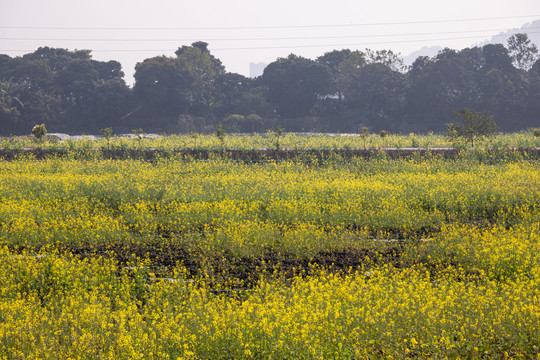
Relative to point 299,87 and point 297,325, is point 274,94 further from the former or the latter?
point 297,325

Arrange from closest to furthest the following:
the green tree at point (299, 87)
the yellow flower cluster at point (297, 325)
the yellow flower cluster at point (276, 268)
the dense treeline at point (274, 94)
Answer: the yellow flower cluster at point (297, 325) < the yellow flower cluster at point (276, 268) < the dense treeline at point (274, 94) < the green tree at point (299, 87)

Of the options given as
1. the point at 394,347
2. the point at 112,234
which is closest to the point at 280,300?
the point at 394,347

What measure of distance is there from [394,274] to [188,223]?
203 inches

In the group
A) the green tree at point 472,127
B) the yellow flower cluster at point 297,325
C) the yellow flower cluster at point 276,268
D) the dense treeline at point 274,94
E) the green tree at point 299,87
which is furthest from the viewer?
the green tree at point 299,87

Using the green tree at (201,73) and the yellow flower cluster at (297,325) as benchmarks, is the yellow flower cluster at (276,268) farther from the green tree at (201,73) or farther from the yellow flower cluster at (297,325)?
the green tree at (201,73)

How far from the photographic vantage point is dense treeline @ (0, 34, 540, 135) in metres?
47.9

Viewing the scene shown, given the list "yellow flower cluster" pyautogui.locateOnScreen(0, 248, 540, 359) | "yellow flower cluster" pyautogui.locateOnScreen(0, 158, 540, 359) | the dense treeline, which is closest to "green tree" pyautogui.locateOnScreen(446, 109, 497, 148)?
"yellow flower cluster" pyautogui.locateOnScreen(0, 158, 540, 359)

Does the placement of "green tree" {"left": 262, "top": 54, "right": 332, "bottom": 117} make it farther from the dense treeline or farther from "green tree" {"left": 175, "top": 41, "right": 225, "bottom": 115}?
"green tree" {"left": 175, "top": 41, "right": 225, "bottom": 115}

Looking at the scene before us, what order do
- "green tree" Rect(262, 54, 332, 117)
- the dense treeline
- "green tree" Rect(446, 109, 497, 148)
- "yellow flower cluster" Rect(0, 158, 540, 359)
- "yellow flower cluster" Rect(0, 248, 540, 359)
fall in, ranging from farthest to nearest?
"green tree" Rect(262, 54, 332, 117) < the dense treeline < "green tree" Rect(446, 109, 497, 148) < "yellow flower cluster" Rect(0, 158, 540, 359) < "yellow flower cluster" Rect(0, 248, 540, 359)

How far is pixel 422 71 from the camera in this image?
5034 cm

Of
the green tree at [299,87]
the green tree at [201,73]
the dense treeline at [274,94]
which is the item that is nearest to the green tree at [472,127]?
the dense treeline at [274,94]

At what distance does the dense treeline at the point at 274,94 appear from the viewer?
157 feet

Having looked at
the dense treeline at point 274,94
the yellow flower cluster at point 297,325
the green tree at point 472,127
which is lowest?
the yellow flower cluster at point 297,325

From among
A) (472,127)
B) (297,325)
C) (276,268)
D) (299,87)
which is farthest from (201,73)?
(297,325)
